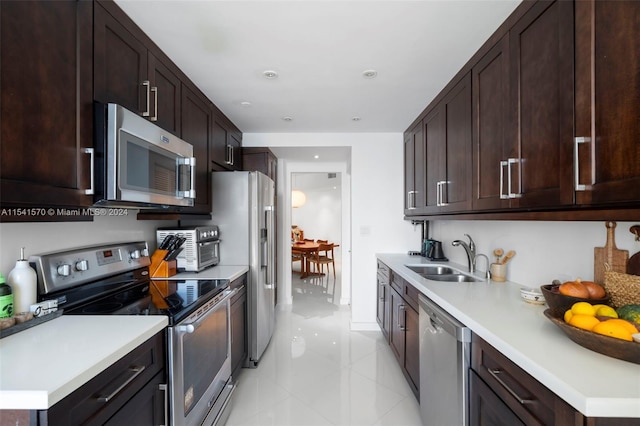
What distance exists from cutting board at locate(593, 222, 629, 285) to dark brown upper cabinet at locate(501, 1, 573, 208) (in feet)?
1.16

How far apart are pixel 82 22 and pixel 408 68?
5.95ft

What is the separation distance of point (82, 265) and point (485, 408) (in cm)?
207

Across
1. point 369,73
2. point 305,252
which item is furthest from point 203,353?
point 305,252

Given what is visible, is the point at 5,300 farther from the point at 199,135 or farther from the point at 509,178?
the point at 509,178

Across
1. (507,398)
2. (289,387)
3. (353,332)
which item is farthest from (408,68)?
(353,332)

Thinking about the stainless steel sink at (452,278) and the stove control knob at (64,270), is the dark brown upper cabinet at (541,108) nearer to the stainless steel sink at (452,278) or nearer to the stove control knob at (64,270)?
the stainless steel sink at (452,278)

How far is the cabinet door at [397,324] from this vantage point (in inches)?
95.0

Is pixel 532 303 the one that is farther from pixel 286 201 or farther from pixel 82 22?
pixel 286 201

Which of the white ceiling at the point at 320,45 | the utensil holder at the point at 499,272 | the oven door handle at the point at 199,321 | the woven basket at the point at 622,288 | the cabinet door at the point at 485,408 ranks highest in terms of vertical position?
the white ceiling at the point at 320,45

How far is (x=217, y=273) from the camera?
228cm

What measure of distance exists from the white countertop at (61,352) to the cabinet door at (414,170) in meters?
2.50

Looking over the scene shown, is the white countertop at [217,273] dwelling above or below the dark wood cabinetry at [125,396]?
above

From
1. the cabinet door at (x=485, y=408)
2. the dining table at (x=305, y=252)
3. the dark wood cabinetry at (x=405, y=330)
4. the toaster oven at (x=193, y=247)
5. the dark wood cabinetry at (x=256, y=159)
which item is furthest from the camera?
the dining table at (x=305, y=252)

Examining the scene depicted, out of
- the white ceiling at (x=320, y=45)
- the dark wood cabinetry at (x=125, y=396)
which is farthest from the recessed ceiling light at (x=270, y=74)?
the dark wood cabinetry at (x=125, y=396)
